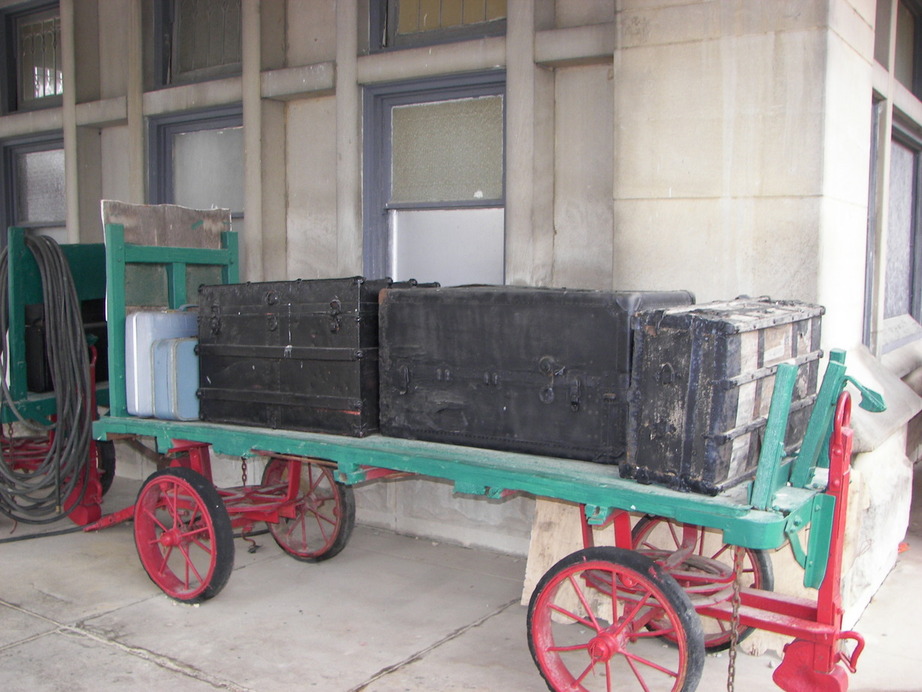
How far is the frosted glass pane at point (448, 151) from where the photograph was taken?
20.8ft

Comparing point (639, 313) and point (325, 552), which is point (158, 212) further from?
point (639, 313)

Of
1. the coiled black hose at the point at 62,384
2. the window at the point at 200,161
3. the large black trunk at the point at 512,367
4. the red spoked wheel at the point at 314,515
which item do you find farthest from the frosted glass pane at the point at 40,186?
the large black trunk at the point at 512,367

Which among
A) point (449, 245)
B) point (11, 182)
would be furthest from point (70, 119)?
point (449, 245)

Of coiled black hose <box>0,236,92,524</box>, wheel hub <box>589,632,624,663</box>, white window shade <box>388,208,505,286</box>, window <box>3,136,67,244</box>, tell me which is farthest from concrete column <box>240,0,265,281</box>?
wheel hub <box>589,632,624,663</box>

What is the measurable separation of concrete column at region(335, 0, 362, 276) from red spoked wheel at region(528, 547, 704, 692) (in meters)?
3.48

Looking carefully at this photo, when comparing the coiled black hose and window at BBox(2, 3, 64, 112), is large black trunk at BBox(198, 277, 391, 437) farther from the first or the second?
window at BBox(2, 3, 64, 112)

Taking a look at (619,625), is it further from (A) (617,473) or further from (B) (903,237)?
(B) (903,237)

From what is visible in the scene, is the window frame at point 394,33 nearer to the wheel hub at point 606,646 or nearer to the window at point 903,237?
the window at point 903,237

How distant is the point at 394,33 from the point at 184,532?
12.7ft

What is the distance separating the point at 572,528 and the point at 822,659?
1780 mm

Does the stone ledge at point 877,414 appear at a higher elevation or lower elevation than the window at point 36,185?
lower

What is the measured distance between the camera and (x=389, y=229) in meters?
6.88

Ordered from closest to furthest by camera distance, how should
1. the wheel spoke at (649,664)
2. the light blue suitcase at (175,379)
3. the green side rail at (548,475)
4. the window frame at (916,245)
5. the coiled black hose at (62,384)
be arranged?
1. the green side rail at (548,475)
2. the wheel spoke at (649,664)
3. the light blue suitcase at (175,379)
4. the coiled black hose at (62,384)
5. the window frame at (916,245)

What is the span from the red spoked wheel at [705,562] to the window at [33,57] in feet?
24.6
